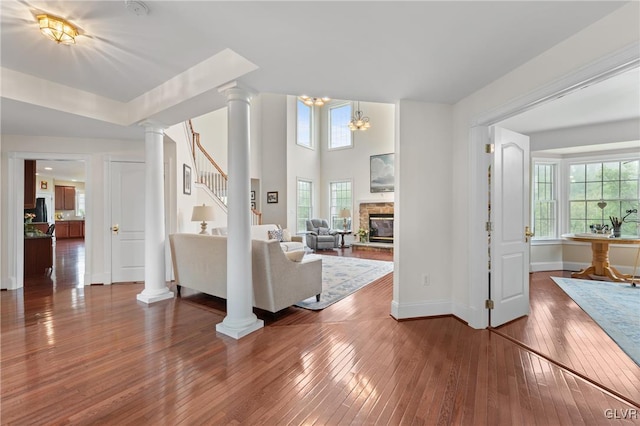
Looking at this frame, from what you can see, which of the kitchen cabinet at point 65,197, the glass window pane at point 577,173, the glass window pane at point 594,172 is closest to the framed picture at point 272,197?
the glass window pane at point 577,173

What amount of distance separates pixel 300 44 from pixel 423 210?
2055 mm

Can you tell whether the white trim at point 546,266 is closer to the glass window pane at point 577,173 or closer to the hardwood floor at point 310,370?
the glass window pane at point 577,173

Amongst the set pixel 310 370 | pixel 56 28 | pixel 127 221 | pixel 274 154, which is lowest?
pixel 310 370

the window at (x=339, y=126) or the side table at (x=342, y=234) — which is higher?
the window at (x=339, y=126)

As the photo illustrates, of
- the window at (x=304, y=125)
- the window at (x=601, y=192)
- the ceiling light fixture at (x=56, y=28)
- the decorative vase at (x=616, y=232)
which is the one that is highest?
the window at (x=304, y=125)

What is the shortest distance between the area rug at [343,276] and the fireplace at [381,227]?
2437mm

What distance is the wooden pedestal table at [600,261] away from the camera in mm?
4395

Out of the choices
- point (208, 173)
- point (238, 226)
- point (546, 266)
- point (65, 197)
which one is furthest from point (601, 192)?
point (65, 197)

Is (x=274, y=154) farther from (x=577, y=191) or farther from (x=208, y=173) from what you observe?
(x=577, y=191)

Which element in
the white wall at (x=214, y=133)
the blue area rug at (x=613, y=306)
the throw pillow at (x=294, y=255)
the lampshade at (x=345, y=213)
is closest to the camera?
the blue area rug at (x=613, y=306)

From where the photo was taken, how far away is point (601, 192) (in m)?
5.07

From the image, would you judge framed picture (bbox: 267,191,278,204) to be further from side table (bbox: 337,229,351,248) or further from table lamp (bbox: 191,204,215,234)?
table lamp (bbox: 191,204,215,234)

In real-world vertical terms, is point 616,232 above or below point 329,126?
below

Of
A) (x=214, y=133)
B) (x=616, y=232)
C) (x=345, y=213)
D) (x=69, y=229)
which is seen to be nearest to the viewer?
(x=616, y=232)
